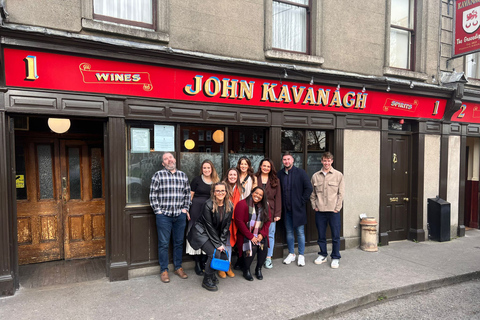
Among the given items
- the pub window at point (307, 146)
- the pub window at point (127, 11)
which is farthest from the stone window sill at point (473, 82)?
the pub window at point (127, 11)

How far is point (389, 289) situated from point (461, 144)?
5614 millimetres

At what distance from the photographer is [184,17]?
17.9 feet

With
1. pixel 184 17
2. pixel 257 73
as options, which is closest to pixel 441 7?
pixel 257 73

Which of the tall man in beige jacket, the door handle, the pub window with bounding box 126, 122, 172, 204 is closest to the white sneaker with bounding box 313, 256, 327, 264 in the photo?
the tall man in beige jacket

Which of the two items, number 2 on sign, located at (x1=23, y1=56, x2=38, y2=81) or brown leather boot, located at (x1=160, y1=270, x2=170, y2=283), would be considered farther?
brown leather boot, located at (x1=160, y1=270, x2=170, y2=283)

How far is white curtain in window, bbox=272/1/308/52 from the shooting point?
657 cm

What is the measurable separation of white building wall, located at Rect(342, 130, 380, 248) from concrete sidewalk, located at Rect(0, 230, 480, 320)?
3.34 ft

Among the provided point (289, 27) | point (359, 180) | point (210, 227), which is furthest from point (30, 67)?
point (359, 180)

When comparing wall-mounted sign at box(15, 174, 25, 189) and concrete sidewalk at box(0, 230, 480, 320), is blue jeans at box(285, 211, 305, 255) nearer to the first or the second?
concrete sidewalk at box(0, 230, 480, 320)

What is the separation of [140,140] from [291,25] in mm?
3828

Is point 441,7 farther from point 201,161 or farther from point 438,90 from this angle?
point 201,161

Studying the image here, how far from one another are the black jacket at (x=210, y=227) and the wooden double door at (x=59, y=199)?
8.60 ft

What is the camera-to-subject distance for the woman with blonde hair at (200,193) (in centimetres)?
534

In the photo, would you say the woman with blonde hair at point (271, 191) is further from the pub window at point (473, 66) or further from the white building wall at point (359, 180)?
the pub window at point (473, 66)
